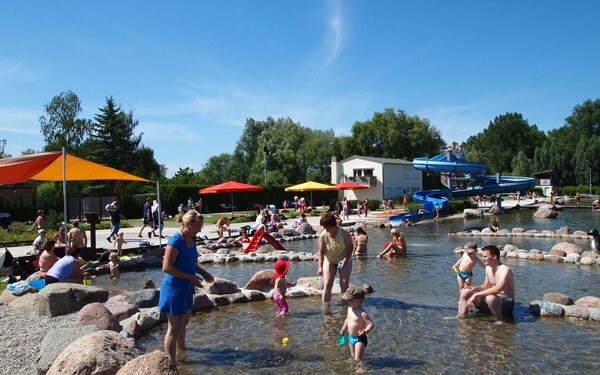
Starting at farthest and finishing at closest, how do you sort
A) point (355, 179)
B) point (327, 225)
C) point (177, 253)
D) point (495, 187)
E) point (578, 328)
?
point (355, 179) → point (495, 187) → point (327, 225) → point (578, 328) → point (177, 253)

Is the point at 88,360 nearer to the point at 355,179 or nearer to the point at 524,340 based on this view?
the point at 524,340

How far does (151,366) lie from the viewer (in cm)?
404

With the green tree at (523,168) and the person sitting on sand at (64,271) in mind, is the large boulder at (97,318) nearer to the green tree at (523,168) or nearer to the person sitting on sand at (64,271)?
the person sitting on sand at (64,271)

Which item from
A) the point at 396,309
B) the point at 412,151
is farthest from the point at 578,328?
the point at 412,151

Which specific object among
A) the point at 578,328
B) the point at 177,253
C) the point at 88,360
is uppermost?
the point at 177,253

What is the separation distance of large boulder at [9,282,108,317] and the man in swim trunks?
6184mm

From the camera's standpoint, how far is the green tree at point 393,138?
63281mm

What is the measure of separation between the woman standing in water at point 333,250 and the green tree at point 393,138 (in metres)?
56.5

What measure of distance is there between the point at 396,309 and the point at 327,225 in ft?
6.59

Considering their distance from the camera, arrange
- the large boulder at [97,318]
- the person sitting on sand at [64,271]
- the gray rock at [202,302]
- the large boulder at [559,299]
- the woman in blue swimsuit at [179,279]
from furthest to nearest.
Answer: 1. the person sitting on sand at [64,271]
2. the gray rock at [202,302]
3. the large boulder at [559,299]
4. the large boulder at [97,318]
5. the woman in blue swimsuit at [179,279]

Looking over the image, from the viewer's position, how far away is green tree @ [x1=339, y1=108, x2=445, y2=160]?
63.3 metres

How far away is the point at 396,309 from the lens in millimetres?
8148

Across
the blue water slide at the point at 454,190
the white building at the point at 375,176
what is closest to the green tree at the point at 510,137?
the white building at the point at 375,176

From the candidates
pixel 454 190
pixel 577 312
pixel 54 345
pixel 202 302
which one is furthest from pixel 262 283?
pixel 454 190
